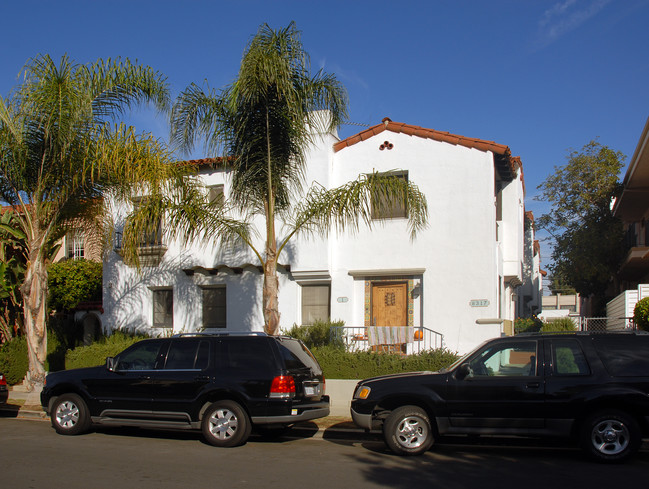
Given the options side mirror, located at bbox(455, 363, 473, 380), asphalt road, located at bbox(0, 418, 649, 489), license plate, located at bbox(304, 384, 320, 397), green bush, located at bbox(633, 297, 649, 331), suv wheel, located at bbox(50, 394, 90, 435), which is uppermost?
green bush, located at bbox(633, 297, 649, 331)

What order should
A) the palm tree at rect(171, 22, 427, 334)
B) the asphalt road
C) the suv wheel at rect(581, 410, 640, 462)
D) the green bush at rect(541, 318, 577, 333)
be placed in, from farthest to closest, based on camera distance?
the green bush at rect(541, 318, 577, 333)
the palm tree at rect(171, 22, 427, 334)
the suv wheel at rect(581, 410, 640, 462)
the asphalt road

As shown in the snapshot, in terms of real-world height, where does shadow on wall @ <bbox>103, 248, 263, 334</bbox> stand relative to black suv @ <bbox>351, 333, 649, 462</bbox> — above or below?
above

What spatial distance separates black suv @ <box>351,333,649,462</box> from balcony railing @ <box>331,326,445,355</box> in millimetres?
5586

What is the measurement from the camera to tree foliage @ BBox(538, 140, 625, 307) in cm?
2605

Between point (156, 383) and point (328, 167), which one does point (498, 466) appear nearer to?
point (156, 383)

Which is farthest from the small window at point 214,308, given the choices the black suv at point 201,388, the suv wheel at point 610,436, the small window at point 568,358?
the suv wheel at point 610,436

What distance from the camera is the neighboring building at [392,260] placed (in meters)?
15.6

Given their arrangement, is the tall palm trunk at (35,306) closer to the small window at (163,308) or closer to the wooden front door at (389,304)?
the small window at (163,308)

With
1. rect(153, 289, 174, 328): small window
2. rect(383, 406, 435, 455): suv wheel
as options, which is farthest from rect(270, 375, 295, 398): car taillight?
rect(153, 289, 174, 328): small window

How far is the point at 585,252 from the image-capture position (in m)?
26.2

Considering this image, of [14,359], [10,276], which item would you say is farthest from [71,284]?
[14,359]

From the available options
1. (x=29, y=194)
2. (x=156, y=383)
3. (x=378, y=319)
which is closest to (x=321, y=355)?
(x=378, y=319)

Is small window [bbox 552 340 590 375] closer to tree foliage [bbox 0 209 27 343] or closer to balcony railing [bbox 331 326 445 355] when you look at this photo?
balcony railing [bbox 331 326 445 355]

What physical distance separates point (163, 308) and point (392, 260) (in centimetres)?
771
